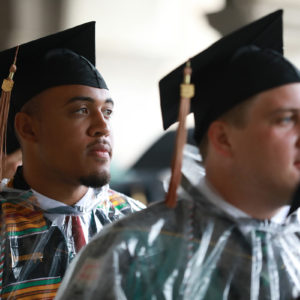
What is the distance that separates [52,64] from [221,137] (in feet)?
2.04

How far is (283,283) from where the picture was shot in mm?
1059

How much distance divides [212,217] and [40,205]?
A: 59cm

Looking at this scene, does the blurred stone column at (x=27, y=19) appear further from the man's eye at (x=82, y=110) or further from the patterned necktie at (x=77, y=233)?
the patterned necktie at (x=77, y=233)

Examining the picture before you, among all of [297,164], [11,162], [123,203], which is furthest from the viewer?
[11,162]

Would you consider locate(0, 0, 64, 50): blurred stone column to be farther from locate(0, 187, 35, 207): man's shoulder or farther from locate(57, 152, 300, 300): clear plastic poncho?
locate(57, 152, 300, 300): clear plastic poncho

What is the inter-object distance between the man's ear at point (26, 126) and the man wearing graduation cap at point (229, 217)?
521mm

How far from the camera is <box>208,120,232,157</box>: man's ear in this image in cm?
104

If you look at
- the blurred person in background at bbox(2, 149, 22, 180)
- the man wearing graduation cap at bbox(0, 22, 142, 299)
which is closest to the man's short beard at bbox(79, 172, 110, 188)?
the man wearing graduation cap at bbox(0, 22, 142, 299)

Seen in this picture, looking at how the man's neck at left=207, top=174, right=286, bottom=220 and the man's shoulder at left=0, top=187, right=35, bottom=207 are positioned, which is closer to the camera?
the man's neck at left=207, top=174, right=286, bottom=220

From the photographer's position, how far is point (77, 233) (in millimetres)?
1437

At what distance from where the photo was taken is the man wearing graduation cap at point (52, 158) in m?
1.37

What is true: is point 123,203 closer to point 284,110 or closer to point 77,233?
→ point 77,233

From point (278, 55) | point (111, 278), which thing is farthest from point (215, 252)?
point (278, 55)

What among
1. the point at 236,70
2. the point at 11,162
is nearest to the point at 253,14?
the point at 11,162
